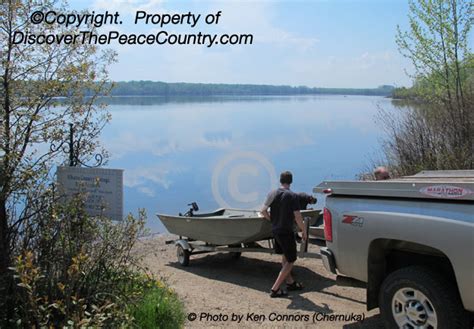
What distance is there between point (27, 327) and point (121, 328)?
74cm

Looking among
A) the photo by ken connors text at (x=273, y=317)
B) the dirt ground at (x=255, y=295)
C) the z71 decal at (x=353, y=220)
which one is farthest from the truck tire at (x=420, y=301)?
the photo by ken connors text at (x=273, y=317)

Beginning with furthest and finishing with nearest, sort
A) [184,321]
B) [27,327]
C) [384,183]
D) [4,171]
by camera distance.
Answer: [184,321], [384,183], [4,171], [27,327]

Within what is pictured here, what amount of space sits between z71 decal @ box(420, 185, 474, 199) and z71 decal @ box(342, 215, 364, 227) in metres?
0.73

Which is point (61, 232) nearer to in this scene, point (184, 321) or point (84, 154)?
point (84, 154)

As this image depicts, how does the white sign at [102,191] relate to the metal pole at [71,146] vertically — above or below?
below

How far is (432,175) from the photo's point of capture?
6934 mm

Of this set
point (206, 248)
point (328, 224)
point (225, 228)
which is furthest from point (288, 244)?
point (206, 248)

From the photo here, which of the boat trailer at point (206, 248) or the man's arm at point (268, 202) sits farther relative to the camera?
the boat trailer at point (206, 248)

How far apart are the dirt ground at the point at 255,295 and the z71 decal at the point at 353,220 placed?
1286 mm

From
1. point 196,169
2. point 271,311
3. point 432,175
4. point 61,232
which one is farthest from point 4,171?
point 196,169

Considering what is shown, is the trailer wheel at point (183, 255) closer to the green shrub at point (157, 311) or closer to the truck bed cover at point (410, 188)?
the green shrub at point (157, 311)

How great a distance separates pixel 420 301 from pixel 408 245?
514 mm

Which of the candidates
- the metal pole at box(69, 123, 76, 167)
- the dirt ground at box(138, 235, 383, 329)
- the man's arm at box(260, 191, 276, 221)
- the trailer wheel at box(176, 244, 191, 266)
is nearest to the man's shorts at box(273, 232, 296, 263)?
the man's arm at box(260, 191, 276, 221)

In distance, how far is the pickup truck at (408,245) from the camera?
14.9ft
